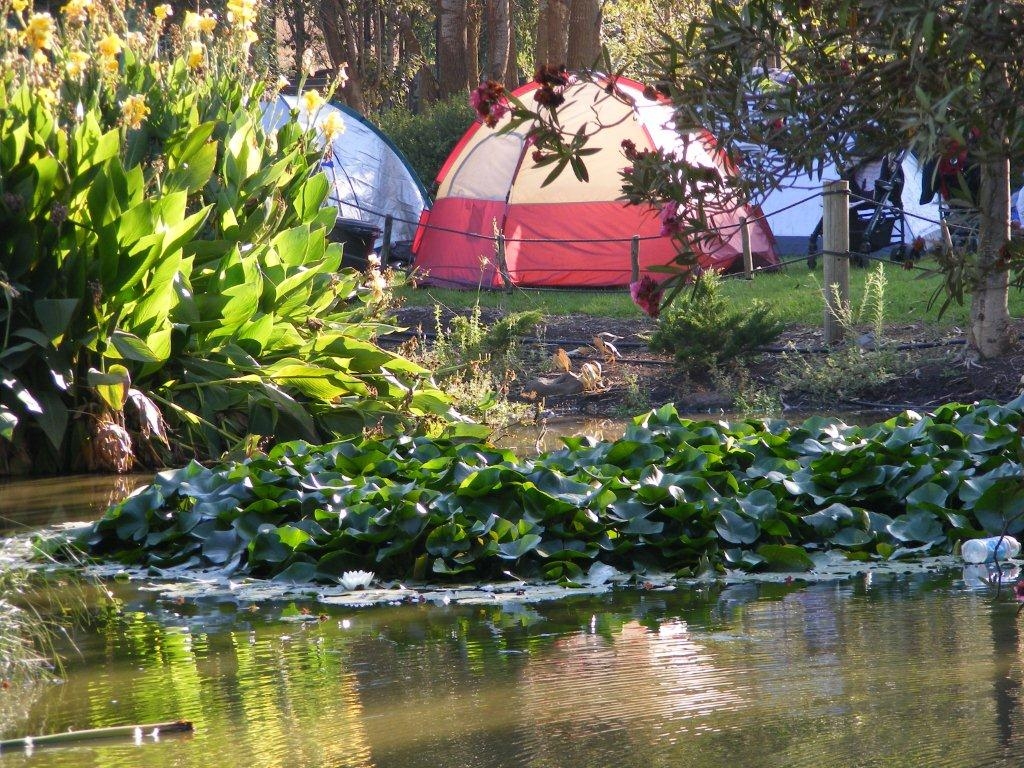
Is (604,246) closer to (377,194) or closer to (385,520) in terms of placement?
(377,194)

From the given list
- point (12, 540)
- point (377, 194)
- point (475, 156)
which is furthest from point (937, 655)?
point (377, 194)

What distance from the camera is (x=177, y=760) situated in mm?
2893

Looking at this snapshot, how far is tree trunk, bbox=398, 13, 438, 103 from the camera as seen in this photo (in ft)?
101

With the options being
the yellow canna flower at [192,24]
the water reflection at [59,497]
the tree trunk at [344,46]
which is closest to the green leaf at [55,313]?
the water reflection at [59,497]

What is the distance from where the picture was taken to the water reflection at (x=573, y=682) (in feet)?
9.49

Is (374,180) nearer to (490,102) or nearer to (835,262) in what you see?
(835,262)

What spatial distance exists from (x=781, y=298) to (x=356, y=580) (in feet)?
29.9

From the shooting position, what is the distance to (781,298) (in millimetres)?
12930

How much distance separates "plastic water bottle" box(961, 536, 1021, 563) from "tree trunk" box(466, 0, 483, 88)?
21.4m

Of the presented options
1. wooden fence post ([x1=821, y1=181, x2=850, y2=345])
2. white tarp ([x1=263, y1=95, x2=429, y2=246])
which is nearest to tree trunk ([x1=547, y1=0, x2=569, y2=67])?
white tarp ([x1=263, y1=95, x2=429, y2=246])

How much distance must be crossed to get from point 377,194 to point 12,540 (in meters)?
13.5

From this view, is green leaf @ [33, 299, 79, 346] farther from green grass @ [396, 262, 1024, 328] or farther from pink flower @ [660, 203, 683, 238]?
green grass @ [396, 262, 1024, 328]

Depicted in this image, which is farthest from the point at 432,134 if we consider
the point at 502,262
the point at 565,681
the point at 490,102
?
the point at 565,681

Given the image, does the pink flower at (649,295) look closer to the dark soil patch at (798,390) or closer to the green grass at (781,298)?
the dark soil patch at (798,390)
